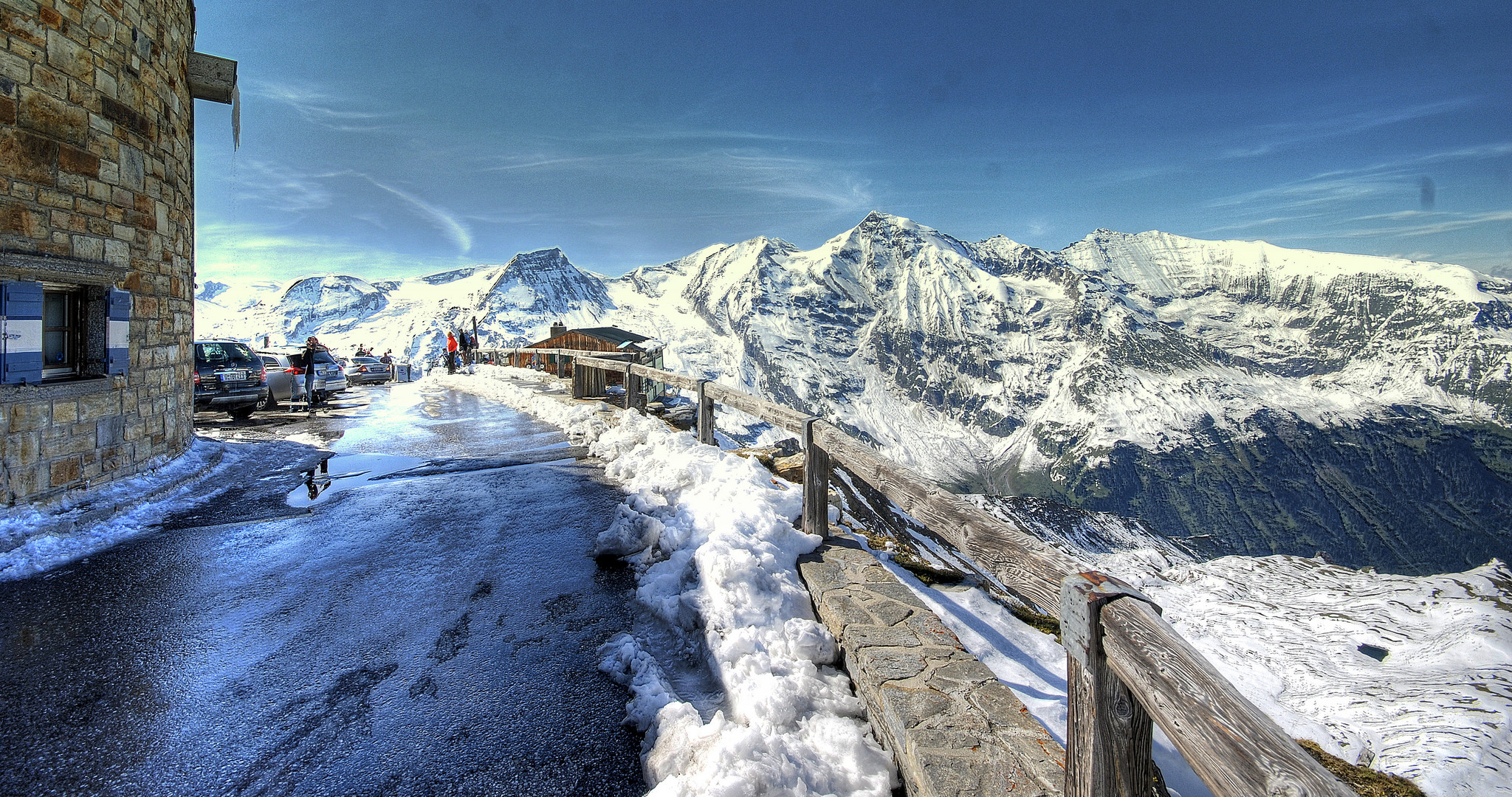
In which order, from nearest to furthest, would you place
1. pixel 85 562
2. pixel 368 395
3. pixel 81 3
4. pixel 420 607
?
pixel 420 607
pixel 85 562
pixel 81 3
pixel 368 395

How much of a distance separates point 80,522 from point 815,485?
264 inches

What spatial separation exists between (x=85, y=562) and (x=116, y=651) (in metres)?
2.13

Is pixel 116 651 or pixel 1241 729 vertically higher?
pixel 1241 729

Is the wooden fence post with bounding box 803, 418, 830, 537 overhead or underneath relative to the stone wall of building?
underneath

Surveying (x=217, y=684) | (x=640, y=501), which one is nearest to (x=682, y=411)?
(x=640, y=501)

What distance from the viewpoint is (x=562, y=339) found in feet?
128

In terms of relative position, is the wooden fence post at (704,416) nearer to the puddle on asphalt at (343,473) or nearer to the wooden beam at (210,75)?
the puddle on asphalt at (343,473)

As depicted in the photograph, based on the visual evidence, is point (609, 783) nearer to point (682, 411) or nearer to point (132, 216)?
point (132, 216)

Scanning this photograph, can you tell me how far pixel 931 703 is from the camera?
8.71 ft

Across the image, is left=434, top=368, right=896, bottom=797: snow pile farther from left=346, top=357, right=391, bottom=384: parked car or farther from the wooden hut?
left=346, top=357, right=391, bottom=384: parked car

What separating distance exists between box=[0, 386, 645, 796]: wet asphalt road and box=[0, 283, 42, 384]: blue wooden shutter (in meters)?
1.88

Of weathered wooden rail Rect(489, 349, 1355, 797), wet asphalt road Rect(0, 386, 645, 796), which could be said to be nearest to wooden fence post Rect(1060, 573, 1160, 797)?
weathered wooden rail Rect(489, 349, 1355, 797)

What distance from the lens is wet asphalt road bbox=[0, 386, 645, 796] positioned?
2516 millimetres

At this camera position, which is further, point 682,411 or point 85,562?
point 682,411
